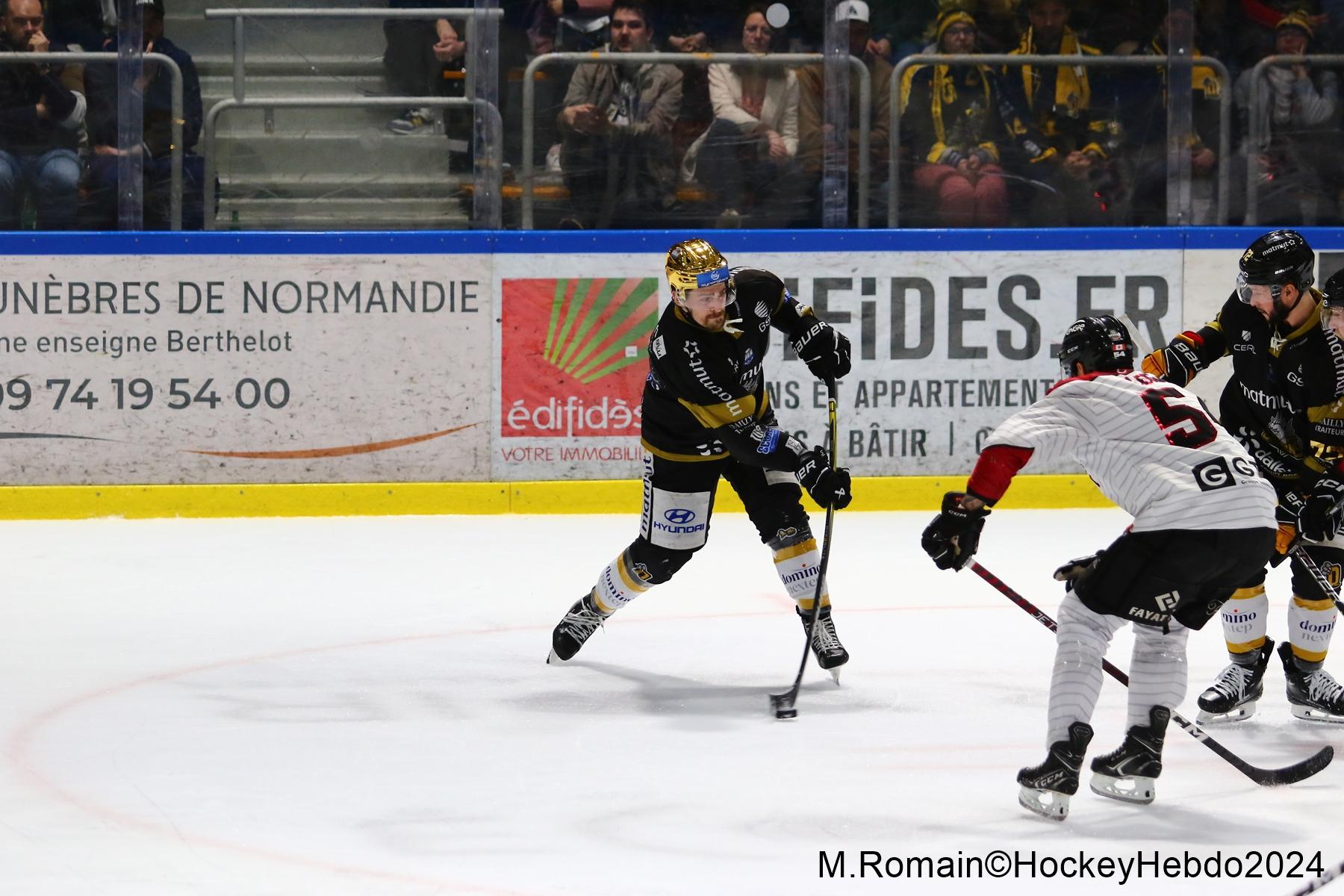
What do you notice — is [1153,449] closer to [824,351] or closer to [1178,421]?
[1178,421]

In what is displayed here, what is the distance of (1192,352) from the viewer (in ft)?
15.3

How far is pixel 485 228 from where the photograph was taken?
320 inches

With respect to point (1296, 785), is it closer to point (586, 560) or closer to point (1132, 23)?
point (586, 560)

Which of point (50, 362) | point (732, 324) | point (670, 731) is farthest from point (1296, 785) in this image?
point (50, 362)

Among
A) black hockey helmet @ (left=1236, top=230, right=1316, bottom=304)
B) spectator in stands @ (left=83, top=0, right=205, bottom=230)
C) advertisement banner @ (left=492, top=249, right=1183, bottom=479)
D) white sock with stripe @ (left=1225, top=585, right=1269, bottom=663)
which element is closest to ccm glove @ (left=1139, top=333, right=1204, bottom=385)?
black hockey helmet @ (left=1236, top=230, right=1316, bottom=304)

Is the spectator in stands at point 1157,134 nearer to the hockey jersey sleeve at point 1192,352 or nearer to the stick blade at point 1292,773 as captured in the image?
the hockey jersey sleeve at point 1192,352

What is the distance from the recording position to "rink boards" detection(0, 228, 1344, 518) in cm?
785

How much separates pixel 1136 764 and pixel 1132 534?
0.46 m

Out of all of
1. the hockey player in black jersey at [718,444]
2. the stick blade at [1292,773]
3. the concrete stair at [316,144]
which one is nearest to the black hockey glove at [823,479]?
the hockey player in black jersey at [718,444]

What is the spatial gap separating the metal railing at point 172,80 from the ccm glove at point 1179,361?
494 cm

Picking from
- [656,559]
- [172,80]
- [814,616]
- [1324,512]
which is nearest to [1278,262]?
[1324,512]

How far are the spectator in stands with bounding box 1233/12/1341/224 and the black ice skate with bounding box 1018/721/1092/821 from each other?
5.54 m

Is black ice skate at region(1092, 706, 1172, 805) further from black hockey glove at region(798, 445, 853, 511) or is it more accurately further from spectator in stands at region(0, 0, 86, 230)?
spectator in stands at region(0, 0, 86, 230)

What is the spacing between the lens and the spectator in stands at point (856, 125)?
326 inches
